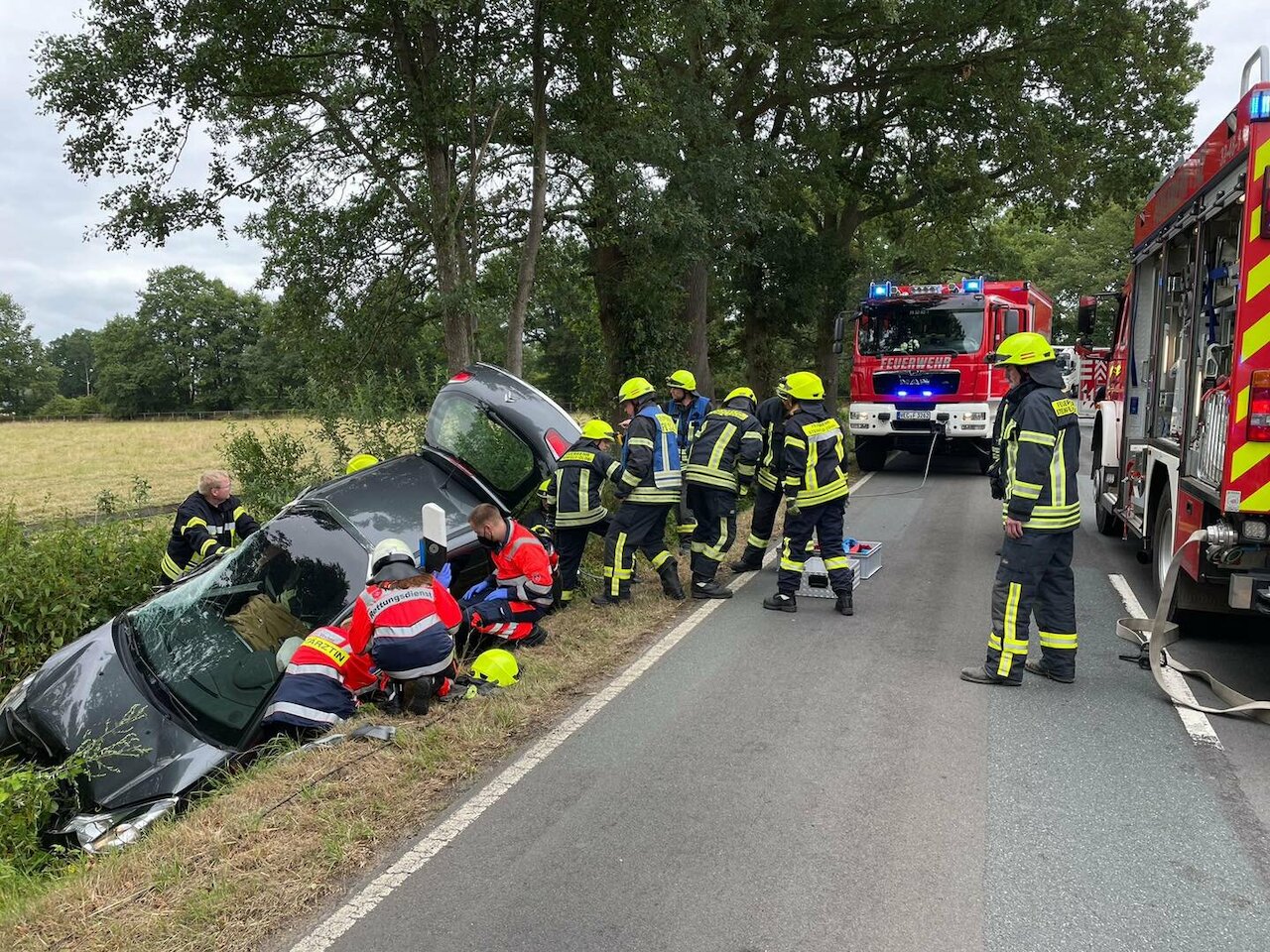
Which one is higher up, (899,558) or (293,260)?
(293,260)

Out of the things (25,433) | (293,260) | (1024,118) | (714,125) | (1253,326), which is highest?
(1024,118)

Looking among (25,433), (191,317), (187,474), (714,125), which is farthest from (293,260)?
(191,317)

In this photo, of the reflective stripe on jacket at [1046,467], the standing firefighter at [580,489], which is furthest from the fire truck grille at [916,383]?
the reflective stripe on jacket at [1046,467]

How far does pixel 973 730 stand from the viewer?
4836 mm

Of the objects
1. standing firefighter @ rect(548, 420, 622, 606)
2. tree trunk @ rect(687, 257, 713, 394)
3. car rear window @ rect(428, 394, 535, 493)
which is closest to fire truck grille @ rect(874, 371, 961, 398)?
tree trunk @ rect(687, 257, 713, 394)

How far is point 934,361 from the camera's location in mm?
15188

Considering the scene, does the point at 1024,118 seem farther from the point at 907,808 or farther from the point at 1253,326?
the point at 907,808

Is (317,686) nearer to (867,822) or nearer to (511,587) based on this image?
(511,587)

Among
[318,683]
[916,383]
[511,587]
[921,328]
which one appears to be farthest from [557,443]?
[921,328]

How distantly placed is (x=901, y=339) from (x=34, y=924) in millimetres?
14406

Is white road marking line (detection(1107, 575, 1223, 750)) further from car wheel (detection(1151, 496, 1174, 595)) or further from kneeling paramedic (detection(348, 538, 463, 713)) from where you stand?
kneeling paramedic (detection(348, 538, 463, 713))

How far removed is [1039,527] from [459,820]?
359 centimetres

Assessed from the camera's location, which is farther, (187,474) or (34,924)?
(187,474)

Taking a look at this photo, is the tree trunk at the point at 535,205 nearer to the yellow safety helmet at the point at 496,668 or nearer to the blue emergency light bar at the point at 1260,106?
the yellow safety helmet at the point at 496,668
